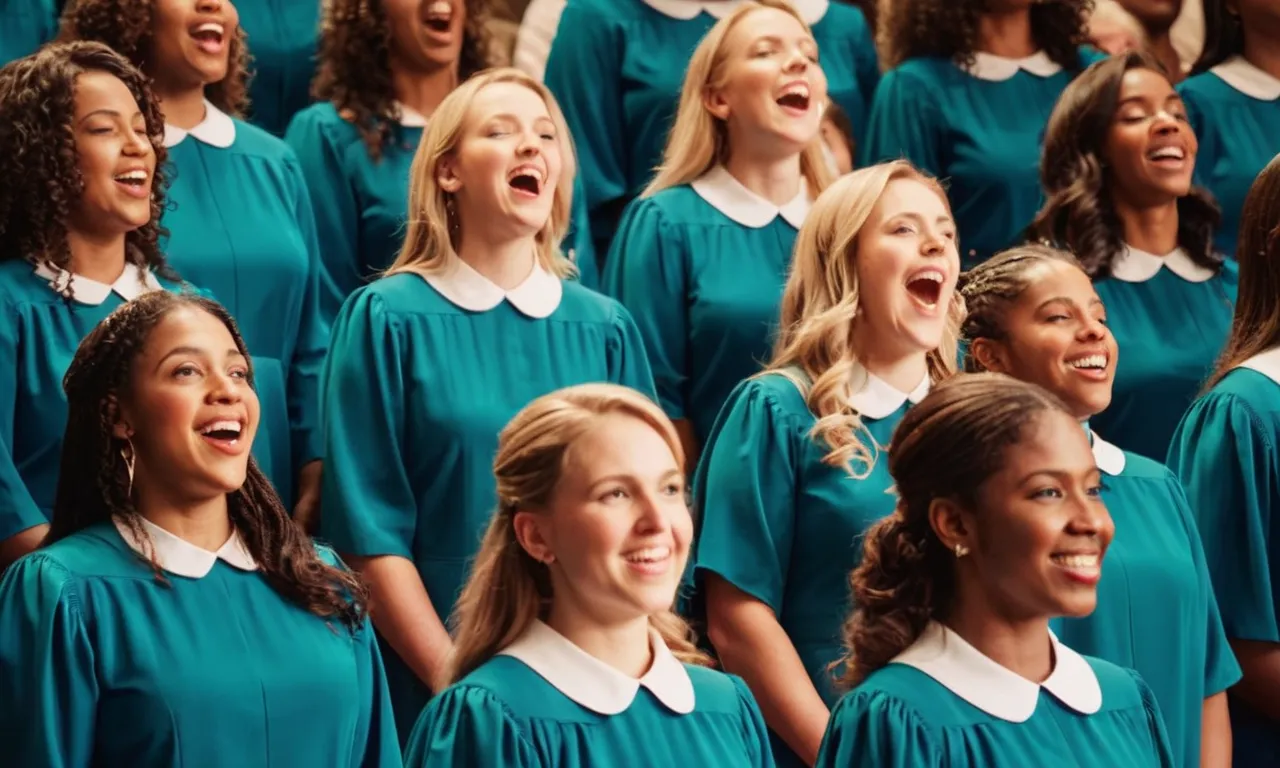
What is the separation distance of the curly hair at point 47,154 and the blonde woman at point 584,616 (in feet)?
3.33

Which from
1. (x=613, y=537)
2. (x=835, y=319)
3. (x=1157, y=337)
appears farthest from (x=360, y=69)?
(x=613, y=537)

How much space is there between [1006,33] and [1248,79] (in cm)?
53

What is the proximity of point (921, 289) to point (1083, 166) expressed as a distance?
0.96 metres

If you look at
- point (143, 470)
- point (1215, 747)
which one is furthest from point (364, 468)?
point (1215, 747)

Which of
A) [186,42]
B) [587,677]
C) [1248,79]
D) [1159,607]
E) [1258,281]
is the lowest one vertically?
[1159,607]

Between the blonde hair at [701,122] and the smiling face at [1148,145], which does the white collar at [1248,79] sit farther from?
the blonde hair at [701,122]

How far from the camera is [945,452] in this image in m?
2.78

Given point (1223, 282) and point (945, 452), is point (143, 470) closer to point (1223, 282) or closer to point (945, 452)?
point (945, 452)

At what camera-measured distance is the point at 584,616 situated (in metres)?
2.82

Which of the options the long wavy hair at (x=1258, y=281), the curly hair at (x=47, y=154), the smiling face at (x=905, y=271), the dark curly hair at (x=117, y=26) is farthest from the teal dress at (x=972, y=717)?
the dark curly hair at (x=117, y=26)

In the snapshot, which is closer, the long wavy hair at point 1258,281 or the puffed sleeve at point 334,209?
the long wavy hair at point 1258,281

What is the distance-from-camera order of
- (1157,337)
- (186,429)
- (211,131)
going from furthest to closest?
1. (1157,337)
2. (211,131)
3. (186,429)

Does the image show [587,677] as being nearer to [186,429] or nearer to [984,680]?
[984,680]

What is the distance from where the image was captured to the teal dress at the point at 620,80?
4.75 m
